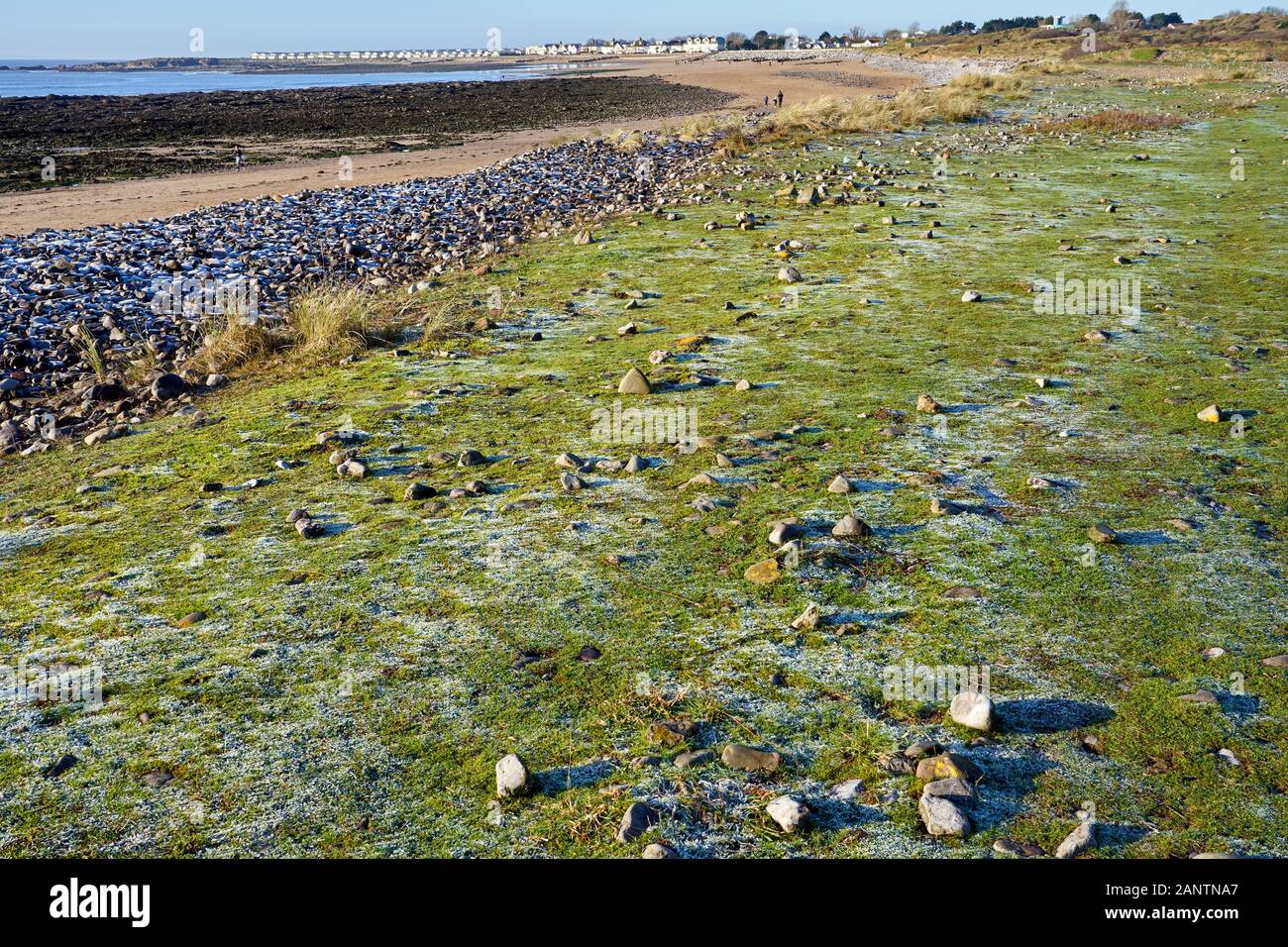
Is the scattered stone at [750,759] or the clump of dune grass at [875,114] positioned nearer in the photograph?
the scattered stone at [750,759]

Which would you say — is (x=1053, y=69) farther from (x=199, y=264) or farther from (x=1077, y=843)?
(x=1077, y=843)

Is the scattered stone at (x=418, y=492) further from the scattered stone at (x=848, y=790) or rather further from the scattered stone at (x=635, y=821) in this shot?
the scattered stone at (x=848, y=790)

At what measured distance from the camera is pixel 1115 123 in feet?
87.7

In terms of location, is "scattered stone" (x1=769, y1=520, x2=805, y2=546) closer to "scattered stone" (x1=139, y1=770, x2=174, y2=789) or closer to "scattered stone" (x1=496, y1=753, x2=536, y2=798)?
"scattered stone" (x1=496, y1=753, x2=536, y2=798)

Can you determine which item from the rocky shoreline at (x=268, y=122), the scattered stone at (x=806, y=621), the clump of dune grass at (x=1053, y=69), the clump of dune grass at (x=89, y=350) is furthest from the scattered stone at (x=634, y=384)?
the clump of dune grass at (x=1053, y=69)

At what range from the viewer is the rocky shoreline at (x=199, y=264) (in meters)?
9.23

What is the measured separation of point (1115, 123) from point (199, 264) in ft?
80.7

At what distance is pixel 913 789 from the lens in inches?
133

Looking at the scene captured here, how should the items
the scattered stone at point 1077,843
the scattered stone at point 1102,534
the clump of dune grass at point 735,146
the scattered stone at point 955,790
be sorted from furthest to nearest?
1. the clump of dune grass at point 735,146
2. the scattered stone at point 1102,534
3. the scattered stone at point 955,790
4. the scattered stone at point 1077,843

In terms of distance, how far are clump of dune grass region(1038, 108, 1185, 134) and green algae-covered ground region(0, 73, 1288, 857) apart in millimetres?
19332

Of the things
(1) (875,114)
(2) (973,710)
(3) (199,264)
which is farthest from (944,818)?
(1) (875,114)

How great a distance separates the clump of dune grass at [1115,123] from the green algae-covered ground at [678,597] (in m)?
19.3
